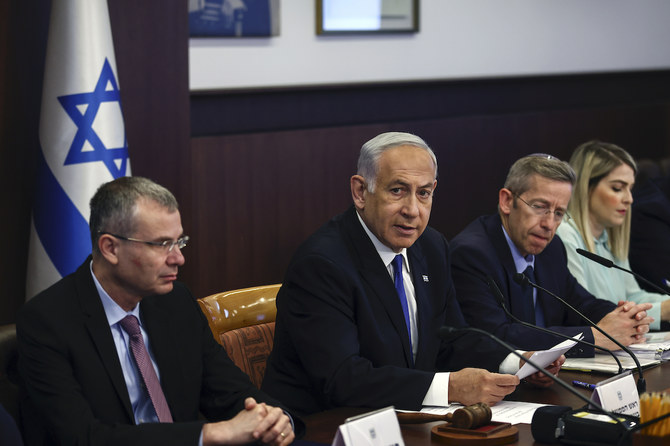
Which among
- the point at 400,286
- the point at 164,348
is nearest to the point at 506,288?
the point at 400,286

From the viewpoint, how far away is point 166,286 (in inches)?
90.8

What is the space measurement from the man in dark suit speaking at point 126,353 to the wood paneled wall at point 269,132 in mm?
1186

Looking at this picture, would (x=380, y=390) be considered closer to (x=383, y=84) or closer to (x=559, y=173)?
(x=559, y=173)

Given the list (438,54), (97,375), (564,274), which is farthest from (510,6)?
(97,375)

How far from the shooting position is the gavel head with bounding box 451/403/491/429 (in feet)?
Answer: 7.07

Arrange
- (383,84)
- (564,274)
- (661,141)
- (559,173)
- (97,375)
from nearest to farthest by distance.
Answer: (97,375) → (559,173) → (564,274) → (383,84) → (661,141)

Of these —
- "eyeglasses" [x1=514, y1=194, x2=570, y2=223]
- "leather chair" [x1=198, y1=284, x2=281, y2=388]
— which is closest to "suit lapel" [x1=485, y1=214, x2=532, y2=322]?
"eyeglasses" [x1=514, y1=194, x2=570, y2=223]

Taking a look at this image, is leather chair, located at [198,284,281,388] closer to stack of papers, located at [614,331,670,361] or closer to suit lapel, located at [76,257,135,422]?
suit lapel, located at [76,257,135,422]

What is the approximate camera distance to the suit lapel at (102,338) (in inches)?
88.2

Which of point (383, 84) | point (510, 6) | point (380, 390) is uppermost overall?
point (510, 6)

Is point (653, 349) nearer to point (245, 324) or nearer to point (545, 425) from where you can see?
point (545, 425)

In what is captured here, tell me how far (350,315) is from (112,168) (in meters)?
1.17

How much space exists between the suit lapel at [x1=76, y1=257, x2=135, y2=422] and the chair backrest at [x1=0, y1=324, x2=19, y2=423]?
0.19m

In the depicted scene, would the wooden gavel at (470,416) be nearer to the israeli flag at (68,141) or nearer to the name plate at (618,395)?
the name plate at (618,395)
